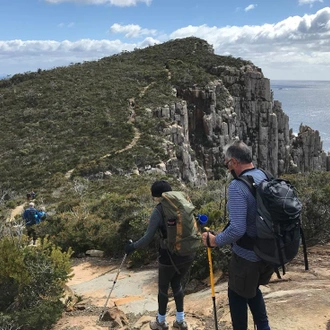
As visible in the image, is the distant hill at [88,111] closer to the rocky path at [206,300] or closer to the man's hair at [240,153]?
the rocky path at [206,300]

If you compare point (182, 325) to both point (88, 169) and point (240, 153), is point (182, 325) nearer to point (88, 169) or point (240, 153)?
point (240, 153)

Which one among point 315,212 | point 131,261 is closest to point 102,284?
point 131,261

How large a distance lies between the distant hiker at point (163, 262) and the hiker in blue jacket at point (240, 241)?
775mm

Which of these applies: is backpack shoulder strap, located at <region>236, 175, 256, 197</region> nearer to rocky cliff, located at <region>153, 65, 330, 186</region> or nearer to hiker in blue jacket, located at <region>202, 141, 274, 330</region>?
hiker in blue jacket, located at <region>202, 141, 274, 330</region>

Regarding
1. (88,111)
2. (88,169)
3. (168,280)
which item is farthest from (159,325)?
(88,111)

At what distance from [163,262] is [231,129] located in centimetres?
4225

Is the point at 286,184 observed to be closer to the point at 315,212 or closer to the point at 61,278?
the point at 61,278

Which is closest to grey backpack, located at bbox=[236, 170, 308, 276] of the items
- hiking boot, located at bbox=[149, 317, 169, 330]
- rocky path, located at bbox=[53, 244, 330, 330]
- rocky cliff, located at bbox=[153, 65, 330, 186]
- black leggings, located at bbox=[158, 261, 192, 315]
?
black leggings, located at bbox=[158, 261, 192, 315]

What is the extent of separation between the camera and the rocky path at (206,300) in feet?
15.2

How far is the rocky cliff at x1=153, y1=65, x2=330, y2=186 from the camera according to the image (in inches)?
1446

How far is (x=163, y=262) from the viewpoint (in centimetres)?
458

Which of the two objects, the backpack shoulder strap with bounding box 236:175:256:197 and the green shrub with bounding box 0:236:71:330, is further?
the green shrub with bounding box 0:236:71:330

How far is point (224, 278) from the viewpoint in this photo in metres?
6.31

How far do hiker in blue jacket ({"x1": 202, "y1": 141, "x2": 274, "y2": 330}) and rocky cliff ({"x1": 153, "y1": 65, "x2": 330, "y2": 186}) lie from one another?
26766 mm
